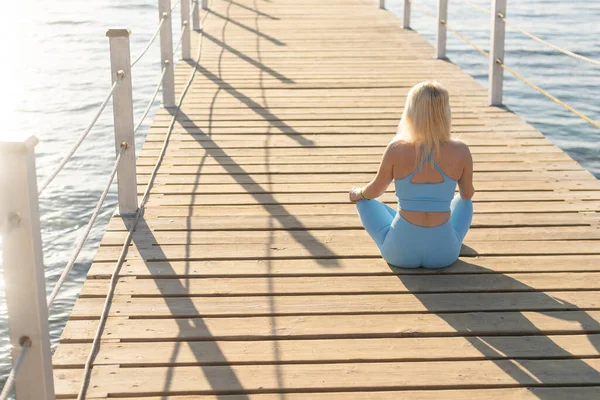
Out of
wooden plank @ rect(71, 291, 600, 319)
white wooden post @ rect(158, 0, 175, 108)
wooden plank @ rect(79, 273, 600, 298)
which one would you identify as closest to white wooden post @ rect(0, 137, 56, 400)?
wooden plank @ rect(71, 291, 600, 319)

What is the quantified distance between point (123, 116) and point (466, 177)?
1.73m

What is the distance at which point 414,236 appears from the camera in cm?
391

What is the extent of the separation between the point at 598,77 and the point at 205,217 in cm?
1097

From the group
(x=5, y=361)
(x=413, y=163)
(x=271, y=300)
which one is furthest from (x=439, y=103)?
(x=5, y=361)

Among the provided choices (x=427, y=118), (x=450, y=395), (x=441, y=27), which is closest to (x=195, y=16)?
(x=441, y=27)

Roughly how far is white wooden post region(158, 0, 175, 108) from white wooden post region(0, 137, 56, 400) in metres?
4.53

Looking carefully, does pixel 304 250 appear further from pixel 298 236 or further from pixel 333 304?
pixel 333 304

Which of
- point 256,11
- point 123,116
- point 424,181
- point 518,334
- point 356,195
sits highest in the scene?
point 123,116

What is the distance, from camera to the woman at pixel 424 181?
148 inches

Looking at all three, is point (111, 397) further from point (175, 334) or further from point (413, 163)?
point (413, 163)

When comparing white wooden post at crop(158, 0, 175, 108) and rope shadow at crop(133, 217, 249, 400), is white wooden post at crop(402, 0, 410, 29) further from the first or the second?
rope shadow at crop(133, 217, 249, 400)

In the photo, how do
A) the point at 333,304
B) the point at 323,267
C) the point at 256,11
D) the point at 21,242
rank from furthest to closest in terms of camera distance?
the point at 256,11 < the point at 323,267 < the point at 333,304 < the point at 21,242

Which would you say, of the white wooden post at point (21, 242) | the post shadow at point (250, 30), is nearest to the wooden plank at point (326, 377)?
the white wooden post at point (21, 242)

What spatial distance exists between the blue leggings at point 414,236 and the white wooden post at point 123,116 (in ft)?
4.10
